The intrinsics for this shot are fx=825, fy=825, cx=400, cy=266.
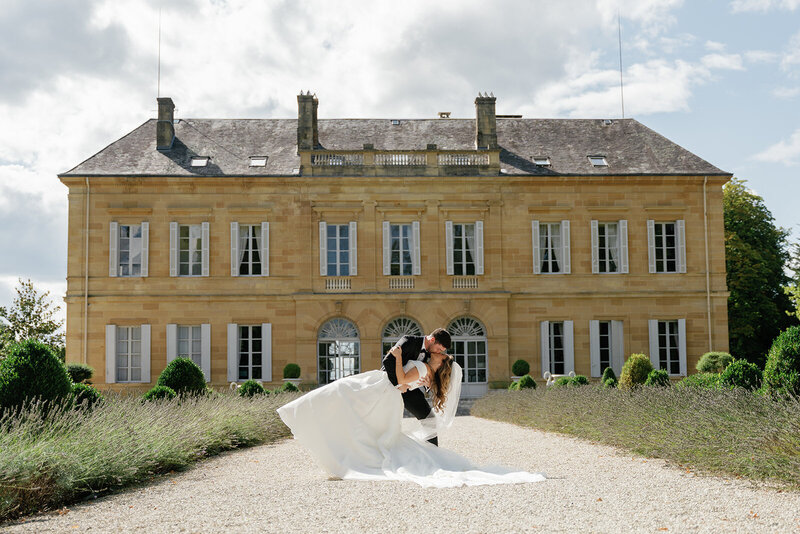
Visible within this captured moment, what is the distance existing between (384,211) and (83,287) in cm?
954

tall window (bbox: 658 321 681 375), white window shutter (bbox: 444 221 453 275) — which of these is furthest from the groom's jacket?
tall window (bbox: 658 321 681 375)

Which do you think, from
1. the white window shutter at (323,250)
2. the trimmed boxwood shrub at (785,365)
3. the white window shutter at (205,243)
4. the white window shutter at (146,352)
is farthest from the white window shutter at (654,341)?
the white window shutter at (146,352)

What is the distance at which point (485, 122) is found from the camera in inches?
1041

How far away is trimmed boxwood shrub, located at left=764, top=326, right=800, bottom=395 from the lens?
1034 centimetres

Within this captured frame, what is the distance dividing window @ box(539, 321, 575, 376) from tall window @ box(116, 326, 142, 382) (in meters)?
12.5

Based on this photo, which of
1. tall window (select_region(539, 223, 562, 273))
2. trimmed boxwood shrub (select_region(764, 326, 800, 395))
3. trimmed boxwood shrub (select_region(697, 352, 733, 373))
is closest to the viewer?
trimmed boxwood shrub (select_region(764, 326, 800, 395))

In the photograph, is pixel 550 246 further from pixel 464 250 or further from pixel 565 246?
pixel 464 250

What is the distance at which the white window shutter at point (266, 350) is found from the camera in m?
25.2

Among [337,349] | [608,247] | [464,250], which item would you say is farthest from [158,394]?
[608,247]

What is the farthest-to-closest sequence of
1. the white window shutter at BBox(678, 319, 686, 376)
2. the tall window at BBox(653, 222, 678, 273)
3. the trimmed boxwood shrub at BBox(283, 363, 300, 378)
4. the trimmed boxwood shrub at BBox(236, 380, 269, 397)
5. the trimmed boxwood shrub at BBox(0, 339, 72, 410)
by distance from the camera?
1. the tall window at BBox(653, 222, 678, 273)
2. the white window shutter at BBox(678, 319, 686, 376)
3. the trimmed boxwood shrub at BBox(283, 363, 300, 378)
4. the trimmed boxwood shrub at BBox(236, 380, 269, 397)
5. the trimmed boxwood shrub at BBox(0, 339, 72, 410)

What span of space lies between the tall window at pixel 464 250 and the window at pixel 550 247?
194 cm

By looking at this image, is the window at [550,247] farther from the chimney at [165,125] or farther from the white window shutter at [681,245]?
the chimney at [165,125]

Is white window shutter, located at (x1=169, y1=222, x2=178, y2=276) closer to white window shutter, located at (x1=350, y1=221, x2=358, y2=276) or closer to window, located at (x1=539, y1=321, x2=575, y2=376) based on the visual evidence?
white window shutter, located at (x1=350, y1=221, x2=358, y2=276)

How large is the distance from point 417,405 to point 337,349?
1666 cm
